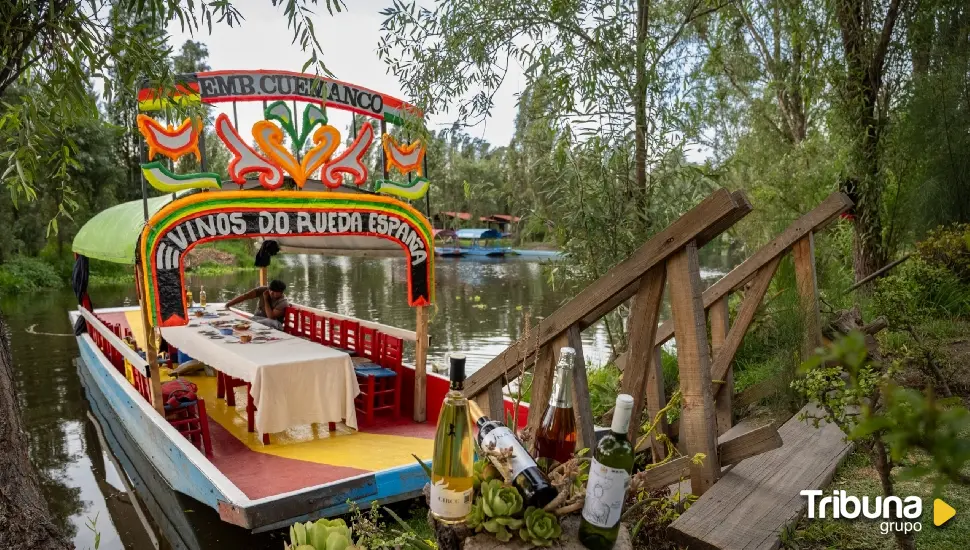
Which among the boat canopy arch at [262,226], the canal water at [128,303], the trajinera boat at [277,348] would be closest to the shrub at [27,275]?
the canal water at [128,303]

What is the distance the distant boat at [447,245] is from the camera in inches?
1425

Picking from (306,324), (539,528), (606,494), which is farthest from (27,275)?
(606,494)

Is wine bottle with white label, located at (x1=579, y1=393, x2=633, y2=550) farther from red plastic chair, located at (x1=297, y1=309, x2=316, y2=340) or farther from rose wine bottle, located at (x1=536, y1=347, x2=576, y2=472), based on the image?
red plastic chair, located at (x1=297, y1=309, x2=316, y2=340)

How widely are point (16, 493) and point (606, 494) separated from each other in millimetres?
2287

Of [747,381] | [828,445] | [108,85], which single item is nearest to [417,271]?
[747,381]

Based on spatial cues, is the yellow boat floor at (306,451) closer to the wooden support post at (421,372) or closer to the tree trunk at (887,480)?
the wooden support post at (421,372)

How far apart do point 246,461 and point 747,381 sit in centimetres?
404

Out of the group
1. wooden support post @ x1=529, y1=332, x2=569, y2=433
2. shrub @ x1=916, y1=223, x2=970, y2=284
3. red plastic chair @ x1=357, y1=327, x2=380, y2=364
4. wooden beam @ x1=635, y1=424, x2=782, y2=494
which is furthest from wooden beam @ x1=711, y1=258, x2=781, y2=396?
red plastic chair @ x1=357, y1=327, x2=380, y2=364

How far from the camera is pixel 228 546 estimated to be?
478 cm

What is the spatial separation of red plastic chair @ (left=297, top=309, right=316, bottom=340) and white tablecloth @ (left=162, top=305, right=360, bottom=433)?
2367 mm

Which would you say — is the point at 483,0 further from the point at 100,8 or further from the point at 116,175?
the point at 116,175

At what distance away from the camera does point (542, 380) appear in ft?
7.50

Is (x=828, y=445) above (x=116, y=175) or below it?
below

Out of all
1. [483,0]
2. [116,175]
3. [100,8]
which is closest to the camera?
[100,8]
